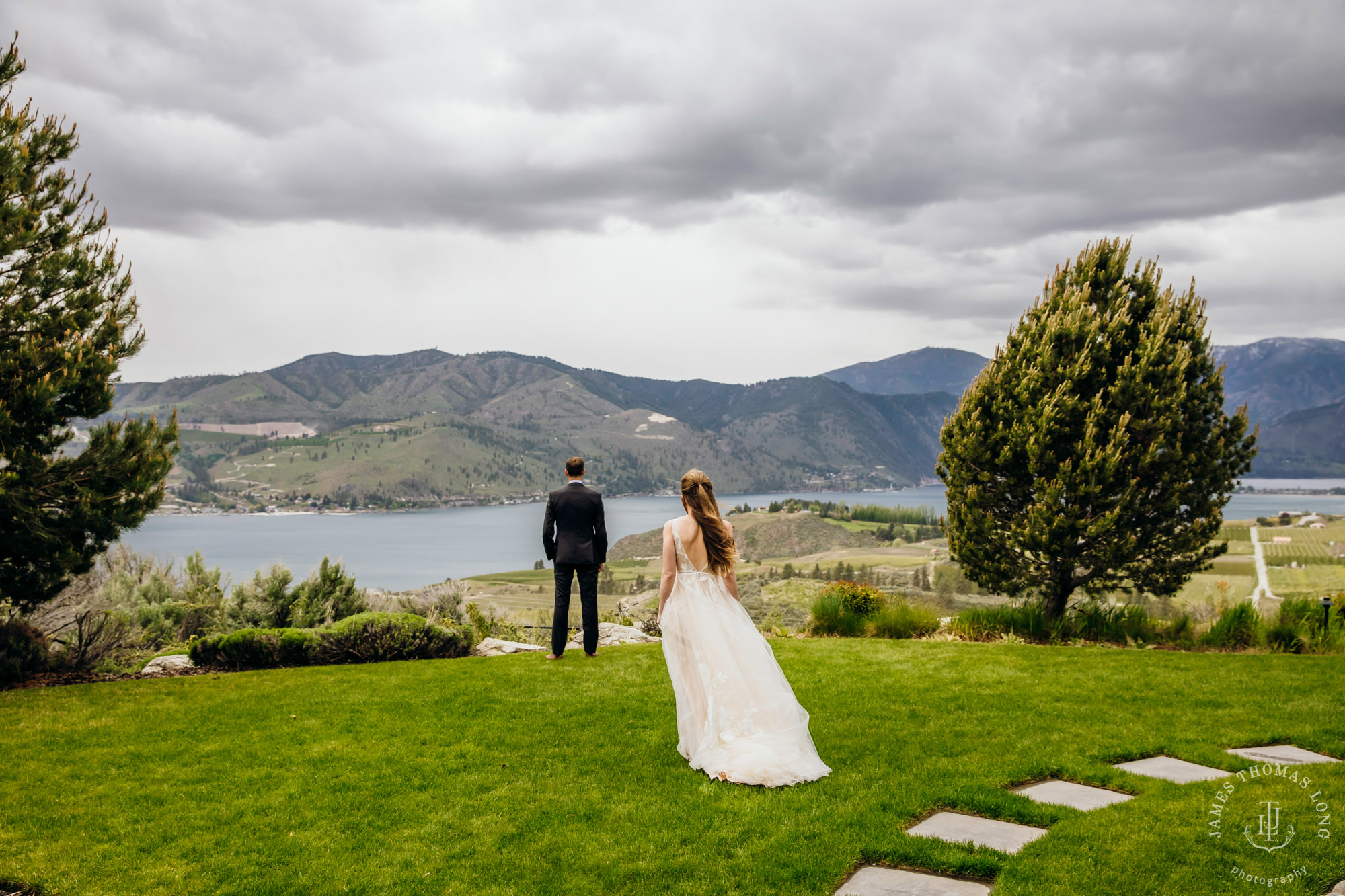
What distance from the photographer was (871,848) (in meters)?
4.03

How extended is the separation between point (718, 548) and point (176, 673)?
24.2ft

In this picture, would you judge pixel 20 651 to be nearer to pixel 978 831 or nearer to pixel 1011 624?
pixel 978 831

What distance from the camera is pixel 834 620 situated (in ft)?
42.3

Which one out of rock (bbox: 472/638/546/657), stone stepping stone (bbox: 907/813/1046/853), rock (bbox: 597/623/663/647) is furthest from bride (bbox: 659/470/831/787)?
rock (bbox: 597/623/663/647)

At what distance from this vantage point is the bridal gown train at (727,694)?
17.6 feet

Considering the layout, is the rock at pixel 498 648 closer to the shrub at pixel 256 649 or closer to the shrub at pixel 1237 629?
the shrub at pixel 256 649

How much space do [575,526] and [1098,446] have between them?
863 centimetres

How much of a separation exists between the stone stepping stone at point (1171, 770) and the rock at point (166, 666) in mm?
10291

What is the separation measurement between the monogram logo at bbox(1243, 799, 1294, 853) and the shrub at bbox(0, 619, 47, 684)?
11.7 metres

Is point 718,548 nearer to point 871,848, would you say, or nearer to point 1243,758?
point 871,848

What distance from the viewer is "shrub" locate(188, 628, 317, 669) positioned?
938 cm

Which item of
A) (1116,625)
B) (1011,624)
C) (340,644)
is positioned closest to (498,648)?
(340,644)

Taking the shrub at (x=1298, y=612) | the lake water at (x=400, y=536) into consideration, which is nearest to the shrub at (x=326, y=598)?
the shrub at (x=1298, y=612)

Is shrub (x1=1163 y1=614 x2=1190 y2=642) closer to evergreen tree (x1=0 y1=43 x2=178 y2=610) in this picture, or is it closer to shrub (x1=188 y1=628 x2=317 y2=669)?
shrub (x1=188 y1=628 x2=317 y2=669)
